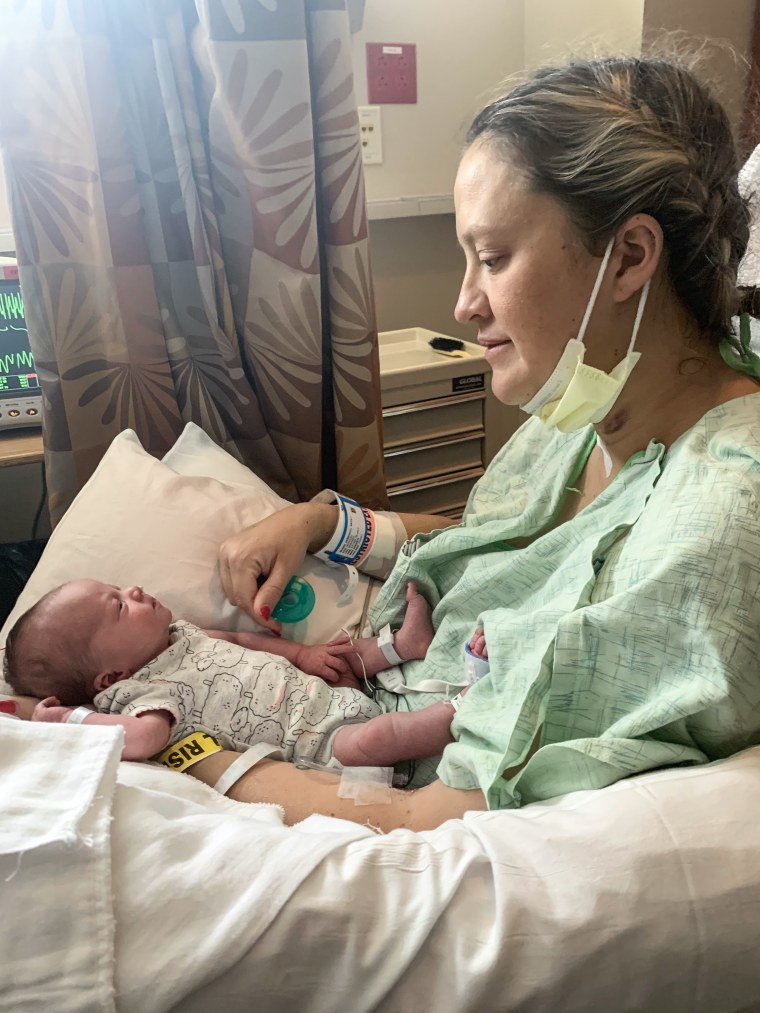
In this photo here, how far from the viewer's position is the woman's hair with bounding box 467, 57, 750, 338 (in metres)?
0.92

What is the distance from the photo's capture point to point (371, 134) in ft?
7.21

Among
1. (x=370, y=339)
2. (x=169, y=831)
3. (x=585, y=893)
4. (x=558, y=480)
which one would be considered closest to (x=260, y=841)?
(x=169, y=831)

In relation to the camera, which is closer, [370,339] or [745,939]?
[745,939]

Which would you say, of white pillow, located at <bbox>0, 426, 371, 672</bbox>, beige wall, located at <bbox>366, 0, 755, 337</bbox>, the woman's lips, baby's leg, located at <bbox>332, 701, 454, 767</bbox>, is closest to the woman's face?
the woman's lips

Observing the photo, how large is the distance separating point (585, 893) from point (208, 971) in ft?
1.06

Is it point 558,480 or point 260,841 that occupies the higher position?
point 558,480

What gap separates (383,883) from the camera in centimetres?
72

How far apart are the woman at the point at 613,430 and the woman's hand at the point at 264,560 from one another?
11.2 inches

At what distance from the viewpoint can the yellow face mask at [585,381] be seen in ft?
3.19

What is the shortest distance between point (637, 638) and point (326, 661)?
22.7 inches

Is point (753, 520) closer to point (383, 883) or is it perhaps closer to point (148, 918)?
point (383, 883)

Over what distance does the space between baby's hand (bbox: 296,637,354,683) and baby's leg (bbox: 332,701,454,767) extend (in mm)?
188

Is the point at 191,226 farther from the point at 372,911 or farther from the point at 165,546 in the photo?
the point at 372,911

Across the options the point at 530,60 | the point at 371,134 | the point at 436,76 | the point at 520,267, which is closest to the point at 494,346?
the point at 520,267
